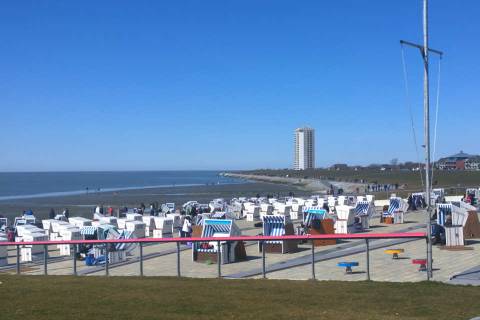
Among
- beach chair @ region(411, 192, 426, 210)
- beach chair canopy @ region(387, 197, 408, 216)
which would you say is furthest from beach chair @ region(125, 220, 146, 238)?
beach chair @ region(411, 192, 426, 210)

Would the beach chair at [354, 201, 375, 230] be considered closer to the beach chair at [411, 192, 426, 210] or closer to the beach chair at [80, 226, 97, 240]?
the beach chair at [411, 192, 426, 210]

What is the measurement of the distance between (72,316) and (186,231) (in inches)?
610

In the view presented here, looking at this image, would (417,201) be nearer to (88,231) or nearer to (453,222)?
(453,222)

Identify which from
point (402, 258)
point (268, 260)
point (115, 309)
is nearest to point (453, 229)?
point (402, 258)

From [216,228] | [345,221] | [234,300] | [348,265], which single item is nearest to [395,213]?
[345,221]

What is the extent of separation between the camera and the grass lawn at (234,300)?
6.82 metres

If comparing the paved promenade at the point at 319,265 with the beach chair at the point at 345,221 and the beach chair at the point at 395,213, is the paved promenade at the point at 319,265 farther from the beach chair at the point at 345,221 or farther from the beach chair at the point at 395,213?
the beach chair at the point at 395,213

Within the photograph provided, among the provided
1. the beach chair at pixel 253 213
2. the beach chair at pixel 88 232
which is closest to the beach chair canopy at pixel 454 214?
the beach chair at pixel 88 232

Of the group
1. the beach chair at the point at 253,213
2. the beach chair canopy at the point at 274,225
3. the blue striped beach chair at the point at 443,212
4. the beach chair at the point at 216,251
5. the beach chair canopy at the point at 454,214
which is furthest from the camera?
the beach chair at the point at 253,213

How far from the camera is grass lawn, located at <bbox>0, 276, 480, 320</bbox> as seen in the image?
6824 mm

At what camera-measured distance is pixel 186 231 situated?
22.2 m

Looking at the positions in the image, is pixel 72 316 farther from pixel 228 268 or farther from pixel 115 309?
pixel 228 268

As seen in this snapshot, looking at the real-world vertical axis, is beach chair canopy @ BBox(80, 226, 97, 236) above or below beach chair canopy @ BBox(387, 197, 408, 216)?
below

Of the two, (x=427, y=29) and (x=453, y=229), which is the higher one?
(x=427, y=29)
